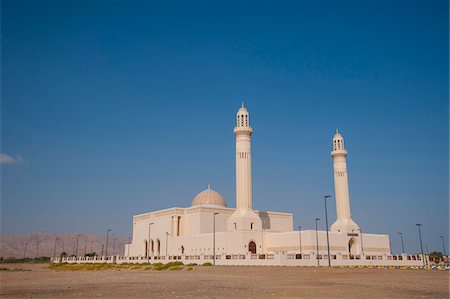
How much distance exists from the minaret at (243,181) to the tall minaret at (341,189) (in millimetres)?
13985

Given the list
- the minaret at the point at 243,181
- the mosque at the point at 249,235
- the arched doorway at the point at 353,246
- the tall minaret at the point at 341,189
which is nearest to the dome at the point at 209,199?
the mosque at the point at 249,235

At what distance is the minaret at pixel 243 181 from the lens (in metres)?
60.5

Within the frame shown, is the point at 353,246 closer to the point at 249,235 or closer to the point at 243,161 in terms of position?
the point at 249,235

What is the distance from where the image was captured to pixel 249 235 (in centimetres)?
5956

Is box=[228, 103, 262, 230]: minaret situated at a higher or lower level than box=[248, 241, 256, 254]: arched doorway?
higher

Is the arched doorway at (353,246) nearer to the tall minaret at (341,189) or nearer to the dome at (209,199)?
the tall minaret at (341,189)

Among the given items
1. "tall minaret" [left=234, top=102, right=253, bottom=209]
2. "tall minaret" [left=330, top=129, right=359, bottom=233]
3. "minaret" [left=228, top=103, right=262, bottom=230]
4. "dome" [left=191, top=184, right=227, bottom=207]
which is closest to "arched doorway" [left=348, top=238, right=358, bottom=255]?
"tall minaret" [left=330, top=129, right=359, bottom=233]

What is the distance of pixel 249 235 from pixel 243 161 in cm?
1129

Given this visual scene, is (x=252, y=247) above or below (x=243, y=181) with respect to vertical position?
below

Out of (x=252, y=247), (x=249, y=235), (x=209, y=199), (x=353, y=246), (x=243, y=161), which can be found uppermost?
(x=243, y=161)

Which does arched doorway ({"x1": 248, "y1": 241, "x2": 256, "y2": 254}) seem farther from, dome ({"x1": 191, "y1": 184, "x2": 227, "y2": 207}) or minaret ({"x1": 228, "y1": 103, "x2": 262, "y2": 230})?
dome ({"x1": 191, "y1": 184, "x2": 227, "y2": 207})

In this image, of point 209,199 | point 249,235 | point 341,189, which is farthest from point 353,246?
point 209,199

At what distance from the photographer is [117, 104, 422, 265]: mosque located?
5403 centimetres

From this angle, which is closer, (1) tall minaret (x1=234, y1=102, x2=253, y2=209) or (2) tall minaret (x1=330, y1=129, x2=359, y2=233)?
(1) tall minaret (x1=234, y1=102, x2=253, y2=209)
